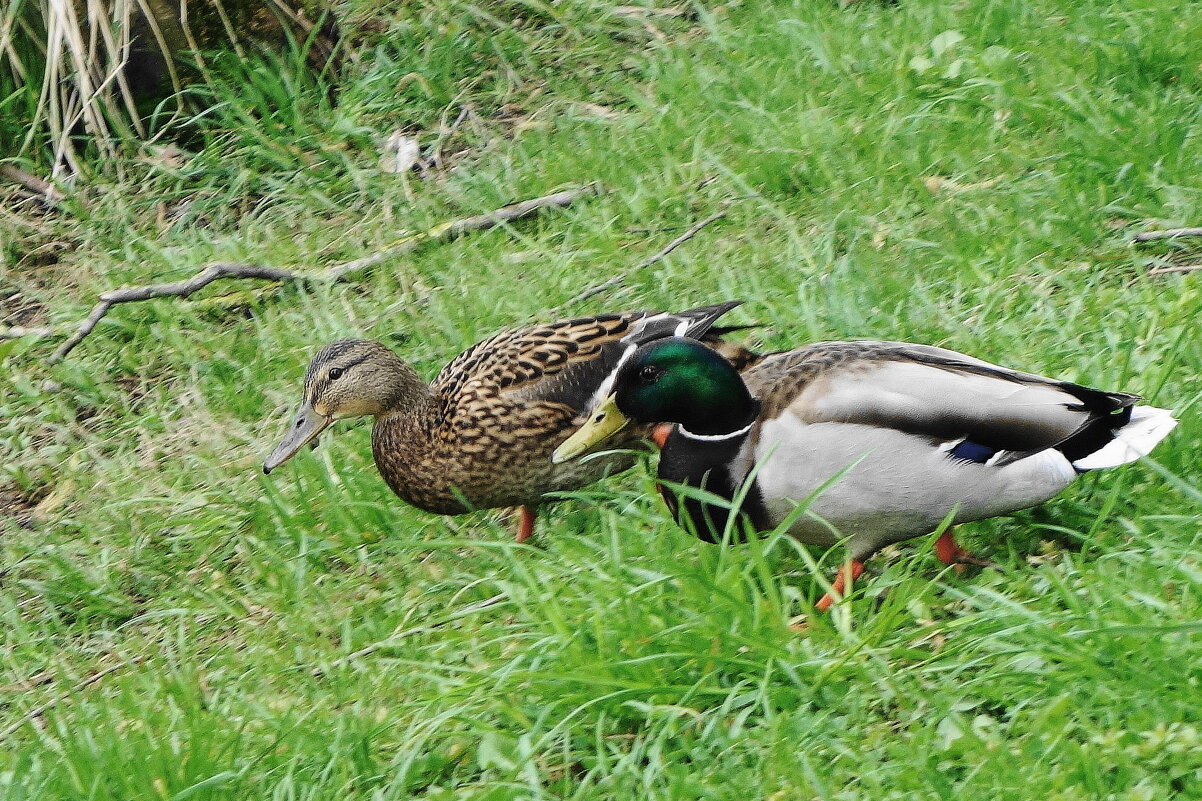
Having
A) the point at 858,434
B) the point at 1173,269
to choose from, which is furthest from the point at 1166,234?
the point at 858,434

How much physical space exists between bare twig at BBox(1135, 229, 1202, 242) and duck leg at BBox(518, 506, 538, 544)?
195 centimetres

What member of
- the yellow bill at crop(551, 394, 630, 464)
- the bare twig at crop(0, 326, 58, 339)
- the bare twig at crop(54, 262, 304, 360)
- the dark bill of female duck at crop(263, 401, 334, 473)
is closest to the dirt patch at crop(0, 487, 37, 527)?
the bare twig at crop(54, 262, 304, 360)

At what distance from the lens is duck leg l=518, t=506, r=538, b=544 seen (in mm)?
3945

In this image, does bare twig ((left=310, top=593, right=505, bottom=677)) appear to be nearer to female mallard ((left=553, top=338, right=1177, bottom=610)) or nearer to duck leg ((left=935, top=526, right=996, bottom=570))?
female mallard ((left=553, top=338, right=1177, bottom=610))

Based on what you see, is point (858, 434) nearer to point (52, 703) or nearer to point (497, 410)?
point (497, 410)

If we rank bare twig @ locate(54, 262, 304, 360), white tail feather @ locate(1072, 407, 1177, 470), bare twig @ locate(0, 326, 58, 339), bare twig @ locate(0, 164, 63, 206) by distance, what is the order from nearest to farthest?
white tail feather @ locate(1072, 407, 1177, 470) < bare twig @ locate(54, 262, 304, 360) < bare twig @ locate(0, 326, 58, 339) < bare twig @ locate(0, 164, 63, 206)

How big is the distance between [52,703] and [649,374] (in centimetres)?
178

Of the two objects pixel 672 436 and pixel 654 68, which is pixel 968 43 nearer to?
pixel 654 68

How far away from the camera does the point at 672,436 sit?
10.9 ft

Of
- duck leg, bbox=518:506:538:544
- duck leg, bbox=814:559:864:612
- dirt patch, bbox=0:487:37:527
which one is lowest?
dirt patch, bbox=0:487:37:527

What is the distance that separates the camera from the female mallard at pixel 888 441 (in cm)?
298

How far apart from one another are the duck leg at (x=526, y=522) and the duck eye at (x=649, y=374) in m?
0.82

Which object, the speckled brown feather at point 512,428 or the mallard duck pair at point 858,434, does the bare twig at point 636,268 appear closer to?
the speckled brown feather at point 512,428

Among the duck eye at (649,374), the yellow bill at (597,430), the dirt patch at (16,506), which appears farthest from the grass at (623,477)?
the duck eye at (649,374)
